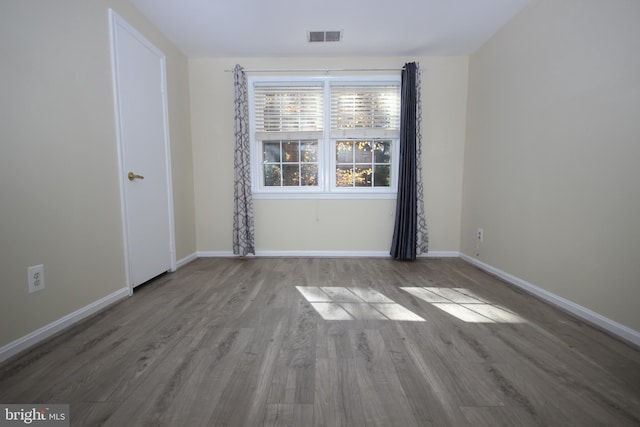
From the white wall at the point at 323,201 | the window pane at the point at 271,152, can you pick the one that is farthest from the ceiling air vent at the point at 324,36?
the window pane at the point at 271,152

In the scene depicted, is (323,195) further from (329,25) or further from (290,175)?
(329,25)

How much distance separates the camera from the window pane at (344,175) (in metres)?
3.45

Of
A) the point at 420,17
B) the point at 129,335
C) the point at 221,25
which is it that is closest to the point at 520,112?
the point at 420,17

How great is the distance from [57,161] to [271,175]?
82.7 inches

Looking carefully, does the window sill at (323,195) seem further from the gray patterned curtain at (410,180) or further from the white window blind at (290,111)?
the white window blind at (290,111)

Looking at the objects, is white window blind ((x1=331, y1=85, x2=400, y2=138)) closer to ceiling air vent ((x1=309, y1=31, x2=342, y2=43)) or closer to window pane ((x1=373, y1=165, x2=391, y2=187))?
window pane ((x1=373, y1=165, x2=391, y2=187))

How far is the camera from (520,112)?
2.36m

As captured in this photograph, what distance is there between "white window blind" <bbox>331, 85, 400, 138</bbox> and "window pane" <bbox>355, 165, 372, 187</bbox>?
0.41 meters

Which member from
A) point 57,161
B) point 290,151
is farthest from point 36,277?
point 290,151

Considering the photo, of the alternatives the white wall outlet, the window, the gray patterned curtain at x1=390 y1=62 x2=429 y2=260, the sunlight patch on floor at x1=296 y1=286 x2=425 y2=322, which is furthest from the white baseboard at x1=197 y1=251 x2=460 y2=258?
the white wall outlet

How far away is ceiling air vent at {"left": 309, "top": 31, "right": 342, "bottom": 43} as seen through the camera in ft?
8.89

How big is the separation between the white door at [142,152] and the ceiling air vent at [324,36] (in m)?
1.57

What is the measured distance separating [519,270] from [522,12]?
2301mm

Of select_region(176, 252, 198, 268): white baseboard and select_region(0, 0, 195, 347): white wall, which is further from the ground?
select_region(0, 0, 195, 347): white wall
